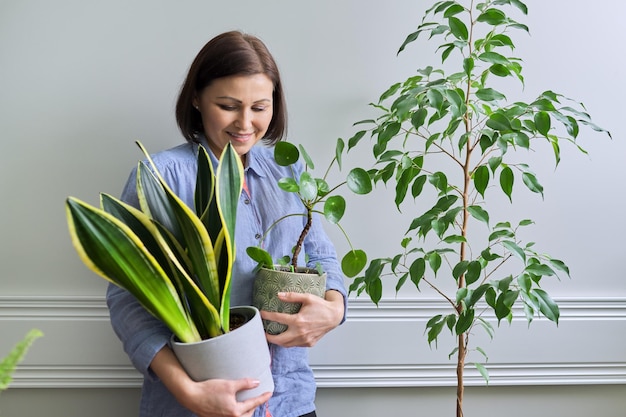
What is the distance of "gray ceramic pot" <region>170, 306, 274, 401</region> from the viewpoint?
1.09 m

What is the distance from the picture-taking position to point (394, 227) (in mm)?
1870

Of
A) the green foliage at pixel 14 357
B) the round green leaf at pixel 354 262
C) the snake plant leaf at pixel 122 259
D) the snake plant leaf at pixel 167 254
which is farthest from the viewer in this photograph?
the round green leaf at pixel 354 262

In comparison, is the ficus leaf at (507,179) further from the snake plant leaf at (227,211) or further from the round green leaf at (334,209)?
the snake plant leaf at (227,211)

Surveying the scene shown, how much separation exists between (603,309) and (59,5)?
1716 millimetres

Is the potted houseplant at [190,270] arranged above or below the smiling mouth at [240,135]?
below

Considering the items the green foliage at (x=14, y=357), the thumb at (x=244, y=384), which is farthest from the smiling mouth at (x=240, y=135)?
the green foliage at (x=14, y=357)

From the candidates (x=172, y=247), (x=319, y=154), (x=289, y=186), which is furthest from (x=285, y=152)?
(x=319, y=154)

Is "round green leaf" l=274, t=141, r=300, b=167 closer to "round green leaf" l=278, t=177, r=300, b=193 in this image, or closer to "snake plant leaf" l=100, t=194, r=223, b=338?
"round green leaf" l=278, t=177, r=300, b=193

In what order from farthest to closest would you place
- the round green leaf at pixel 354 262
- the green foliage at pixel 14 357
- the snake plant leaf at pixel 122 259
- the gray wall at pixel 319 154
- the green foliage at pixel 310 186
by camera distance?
the gray wall at pixel 319 154 < the round green leaf at pixel 354 262 < the green foliage at pixel 310 186 < the snake plant leaf at pixel 122 259 < the green foliage at pixel 14 357

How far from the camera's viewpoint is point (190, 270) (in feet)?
3.72

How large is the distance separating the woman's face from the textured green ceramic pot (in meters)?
0.32

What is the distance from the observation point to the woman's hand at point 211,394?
1110 mm

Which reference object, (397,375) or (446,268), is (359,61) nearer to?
(446,268)

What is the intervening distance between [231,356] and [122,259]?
0.25 meters
